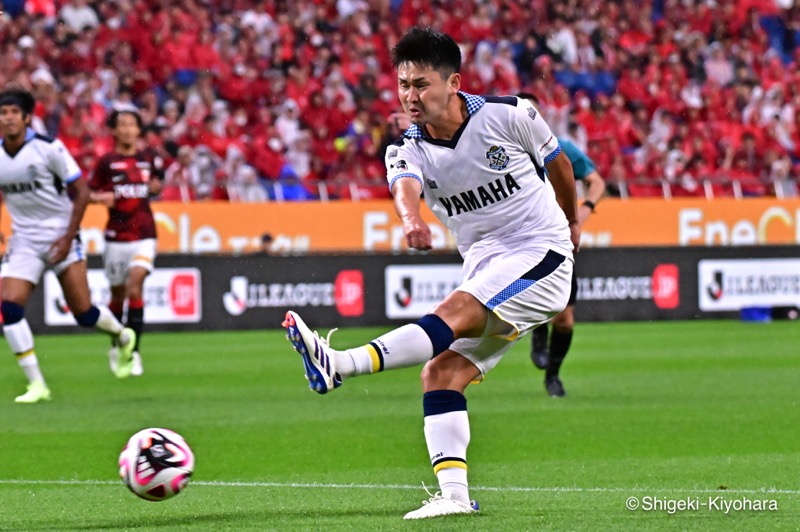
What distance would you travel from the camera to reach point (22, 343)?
11461 mm

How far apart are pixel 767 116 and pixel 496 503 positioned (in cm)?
2101

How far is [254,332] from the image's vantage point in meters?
19.9

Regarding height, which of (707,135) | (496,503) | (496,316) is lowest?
(496,503)

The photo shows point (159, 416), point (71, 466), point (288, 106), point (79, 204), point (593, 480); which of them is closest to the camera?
point (593, 480)

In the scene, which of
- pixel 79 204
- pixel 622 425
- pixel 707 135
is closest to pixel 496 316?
pixel 622 425

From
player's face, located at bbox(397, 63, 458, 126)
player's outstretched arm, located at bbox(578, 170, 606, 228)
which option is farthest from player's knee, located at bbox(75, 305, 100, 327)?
player's face, located at bbox(397, 63, 458, 126)

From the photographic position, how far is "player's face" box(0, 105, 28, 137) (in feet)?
36.3

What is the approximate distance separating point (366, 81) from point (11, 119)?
1325 centimetres

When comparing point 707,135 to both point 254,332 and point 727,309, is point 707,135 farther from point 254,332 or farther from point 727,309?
point 254,332

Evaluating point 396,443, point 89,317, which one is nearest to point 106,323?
point 89,317

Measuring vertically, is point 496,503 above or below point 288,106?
below

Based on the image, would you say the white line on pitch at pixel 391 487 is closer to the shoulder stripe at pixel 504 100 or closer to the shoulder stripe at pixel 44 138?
the shoulder stripe at pixel 504 100

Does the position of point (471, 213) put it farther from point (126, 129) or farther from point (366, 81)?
point (366, 81)

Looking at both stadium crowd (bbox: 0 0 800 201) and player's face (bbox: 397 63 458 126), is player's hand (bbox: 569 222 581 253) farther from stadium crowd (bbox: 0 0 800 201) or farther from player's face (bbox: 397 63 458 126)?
stadium crowd (bbox: 0 0 800 201)
